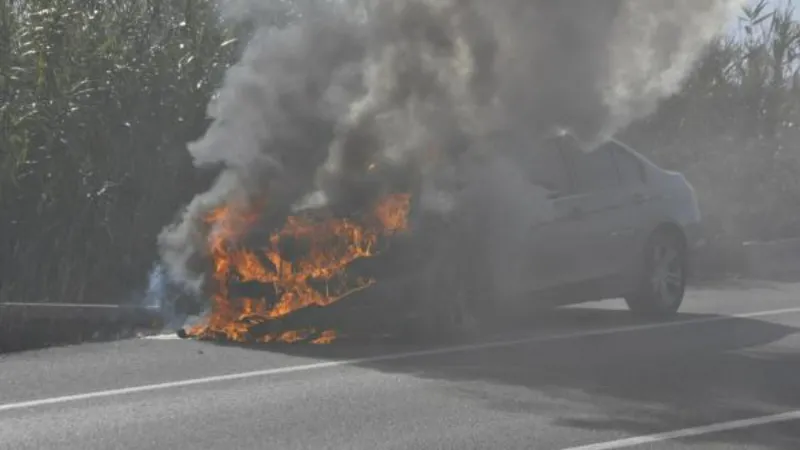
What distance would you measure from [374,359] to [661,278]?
11.9 feet

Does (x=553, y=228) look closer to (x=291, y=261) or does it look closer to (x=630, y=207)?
(x=630, y=207)

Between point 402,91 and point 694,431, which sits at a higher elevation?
point 402,91

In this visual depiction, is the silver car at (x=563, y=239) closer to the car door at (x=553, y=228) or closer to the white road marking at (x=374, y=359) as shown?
the car door at (x=553, y=228)

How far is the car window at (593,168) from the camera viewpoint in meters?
12.5

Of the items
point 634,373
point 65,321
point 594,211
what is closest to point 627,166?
point 594,211

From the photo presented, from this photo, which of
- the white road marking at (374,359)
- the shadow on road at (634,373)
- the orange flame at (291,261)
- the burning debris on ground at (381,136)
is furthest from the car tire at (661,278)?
the orange flame at (291,261)

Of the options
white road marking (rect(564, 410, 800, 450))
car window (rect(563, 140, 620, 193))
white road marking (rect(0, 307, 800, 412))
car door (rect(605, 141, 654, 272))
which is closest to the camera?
white road marking (rect(564, 410, 800, 450))

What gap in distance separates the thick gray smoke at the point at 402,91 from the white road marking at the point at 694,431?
11.3ft

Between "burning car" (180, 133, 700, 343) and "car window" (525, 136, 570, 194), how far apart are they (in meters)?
0.01

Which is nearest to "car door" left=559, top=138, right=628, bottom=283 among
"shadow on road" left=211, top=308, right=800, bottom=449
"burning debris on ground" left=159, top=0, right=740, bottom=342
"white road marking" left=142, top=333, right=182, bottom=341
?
"burning debris on ground" left=159, top=0, right=740, bottom=342

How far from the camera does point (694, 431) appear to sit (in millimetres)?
8320

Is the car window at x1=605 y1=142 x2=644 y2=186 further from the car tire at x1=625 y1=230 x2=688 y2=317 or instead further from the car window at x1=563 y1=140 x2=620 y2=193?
the car tire at x1=625 y1=230 x2=688 y2=317

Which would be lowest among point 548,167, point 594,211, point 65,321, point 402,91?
point 65,321

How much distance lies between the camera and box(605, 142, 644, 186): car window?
13.0 meters
